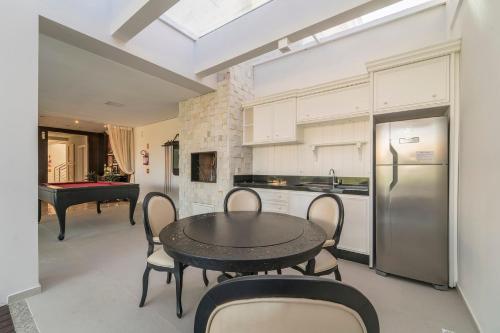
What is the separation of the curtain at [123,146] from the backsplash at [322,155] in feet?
18.9

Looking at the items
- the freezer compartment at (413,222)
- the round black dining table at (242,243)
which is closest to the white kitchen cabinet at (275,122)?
the freezer compartment at (413,222)

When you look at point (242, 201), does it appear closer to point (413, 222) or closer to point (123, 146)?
point (413, 222)

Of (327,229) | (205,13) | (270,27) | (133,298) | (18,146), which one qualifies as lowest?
(133,298)

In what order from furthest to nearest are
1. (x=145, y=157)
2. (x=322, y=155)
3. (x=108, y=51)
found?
(x=145, y=157) < (x=322, y=155) < (x=108, y=51)

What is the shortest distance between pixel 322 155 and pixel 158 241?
2.76m

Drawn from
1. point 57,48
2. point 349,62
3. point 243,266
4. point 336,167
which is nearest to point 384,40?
point 349,62

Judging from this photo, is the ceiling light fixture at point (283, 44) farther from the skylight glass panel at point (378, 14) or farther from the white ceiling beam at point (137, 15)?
the white ceiling beam at point (137, 15)

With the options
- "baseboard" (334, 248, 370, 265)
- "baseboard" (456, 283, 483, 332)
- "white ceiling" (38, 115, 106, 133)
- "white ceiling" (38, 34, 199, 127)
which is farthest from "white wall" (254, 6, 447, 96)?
"white ceiling" (38, 115, 106, 133)

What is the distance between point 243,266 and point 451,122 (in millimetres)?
2570

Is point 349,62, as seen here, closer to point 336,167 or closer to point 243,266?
point 336,167

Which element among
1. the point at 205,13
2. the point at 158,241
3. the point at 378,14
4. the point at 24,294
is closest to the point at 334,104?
the point at 378,14

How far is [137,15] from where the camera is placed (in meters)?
2.27

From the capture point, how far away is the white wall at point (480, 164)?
4.84ft

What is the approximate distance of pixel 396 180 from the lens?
8.04 ft
